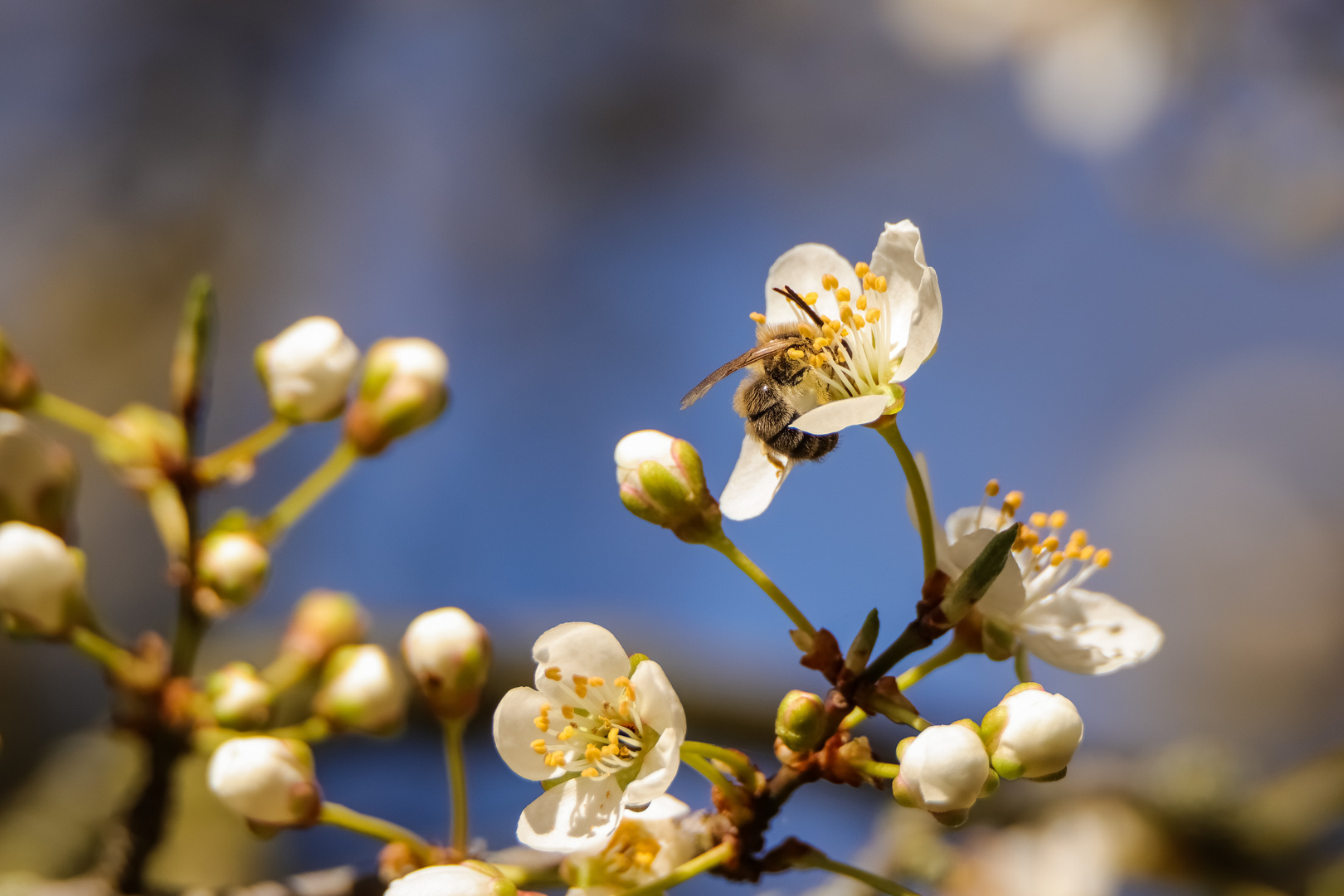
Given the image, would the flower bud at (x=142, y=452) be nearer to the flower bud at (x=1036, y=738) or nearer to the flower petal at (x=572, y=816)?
the flower petal at (x=572, y=816)

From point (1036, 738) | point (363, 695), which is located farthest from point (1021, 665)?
point (363, 695)

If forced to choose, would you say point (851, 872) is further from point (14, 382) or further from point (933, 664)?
point (14, 382)

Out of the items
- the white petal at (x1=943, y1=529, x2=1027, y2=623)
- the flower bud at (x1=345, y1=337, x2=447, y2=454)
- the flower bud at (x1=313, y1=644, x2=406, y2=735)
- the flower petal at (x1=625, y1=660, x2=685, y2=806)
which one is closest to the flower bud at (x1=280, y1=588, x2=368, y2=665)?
the flower bud at (x1=313, y1=644, x2=406, y2=735)

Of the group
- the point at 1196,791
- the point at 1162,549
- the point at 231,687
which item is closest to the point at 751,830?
the point at 231,687

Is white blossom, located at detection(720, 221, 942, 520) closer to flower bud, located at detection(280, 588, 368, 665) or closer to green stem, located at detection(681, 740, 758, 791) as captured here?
green stem, located at detection(681, 740, 758, 791)

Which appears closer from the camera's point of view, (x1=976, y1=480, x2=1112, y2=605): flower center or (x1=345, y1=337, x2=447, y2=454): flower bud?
(x1=976, y1=480, x2=1112, y2=605): flower center

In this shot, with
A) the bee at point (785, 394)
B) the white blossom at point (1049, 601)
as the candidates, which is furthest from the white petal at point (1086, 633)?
the bee at point (785, 394)

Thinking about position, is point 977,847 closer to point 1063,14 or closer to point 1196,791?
point 1196,791
